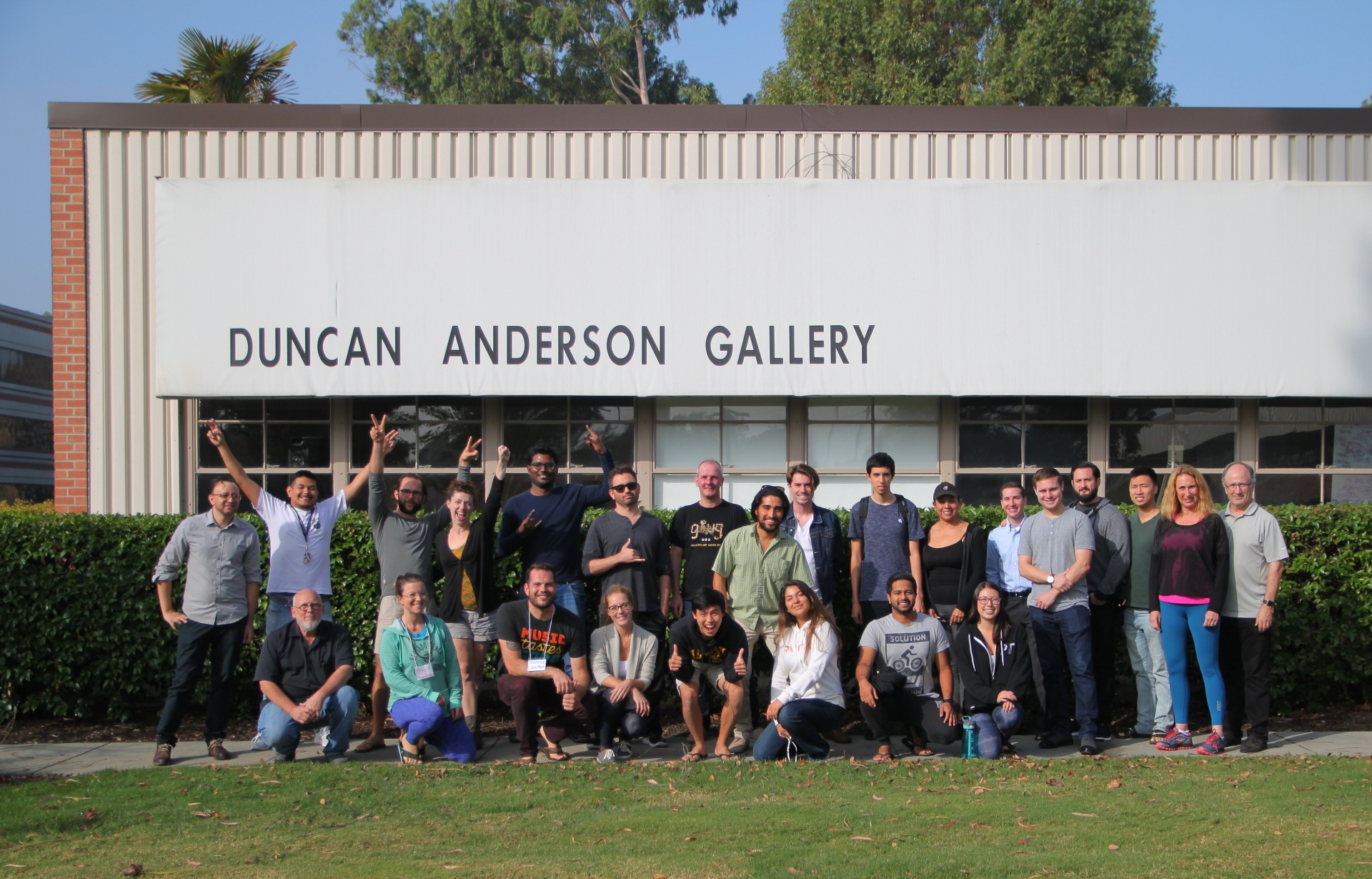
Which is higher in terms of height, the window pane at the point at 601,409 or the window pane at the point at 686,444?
the window pane at the point at 601,409

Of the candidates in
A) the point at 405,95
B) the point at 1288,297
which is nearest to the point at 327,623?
the point at 1288,297

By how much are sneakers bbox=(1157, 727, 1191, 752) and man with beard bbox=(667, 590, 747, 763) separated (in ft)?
8.82

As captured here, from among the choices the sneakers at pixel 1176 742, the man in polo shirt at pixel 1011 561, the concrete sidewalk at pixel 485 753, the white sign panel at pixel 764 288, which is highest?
the white sign panel at pixel 764 288

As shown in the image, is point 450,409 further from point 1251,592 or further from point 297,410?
point 1251,592

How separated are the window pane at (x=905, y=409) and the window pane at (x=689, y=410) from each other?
4.71 feet

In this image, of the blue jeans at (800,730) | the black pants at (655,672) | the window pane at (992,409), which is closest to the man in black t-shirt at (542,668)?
the black pants at (655,672)

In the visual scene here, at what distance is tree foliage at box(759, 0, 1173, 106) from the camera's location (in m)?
27.5

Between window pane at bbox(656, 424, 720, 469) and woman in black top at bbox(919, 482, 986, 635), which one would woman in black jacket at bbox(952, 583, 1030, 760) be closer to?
woman in black top at bbox(919, 482, 986, 635)

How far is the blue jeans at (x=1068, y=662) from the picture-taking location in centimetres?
721

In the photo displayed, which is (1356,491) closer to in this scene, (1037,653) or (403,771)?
(1037,653)

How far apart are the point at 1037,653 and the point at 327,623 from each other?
451cm

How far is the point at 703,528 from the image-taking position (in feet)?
24.9

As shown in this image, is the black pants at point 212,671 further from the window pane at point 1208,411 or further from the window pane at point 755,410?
the window pane at point 1208,411

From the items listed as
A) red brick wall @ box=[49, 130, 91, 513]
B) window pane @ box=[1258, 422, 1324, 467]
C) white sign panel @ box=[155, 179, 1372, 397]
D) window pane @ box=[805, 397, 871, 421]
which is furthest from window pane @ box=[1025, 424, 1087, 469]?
red brick wall @ box=[49, 130, 91, 513]
